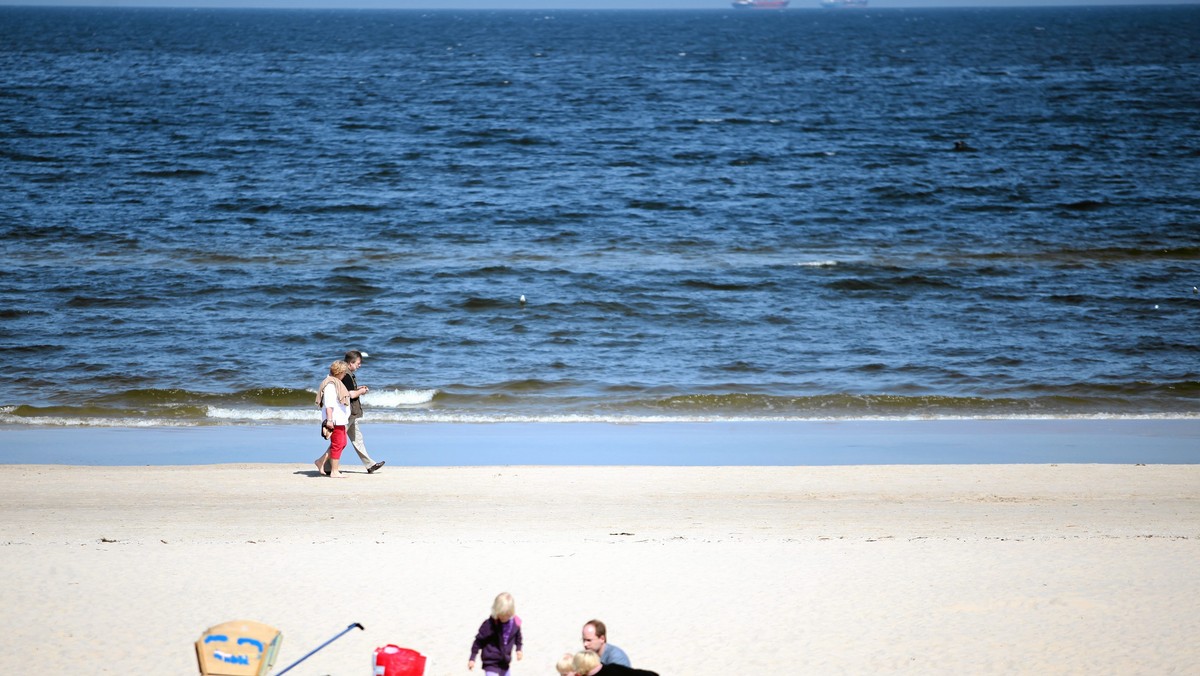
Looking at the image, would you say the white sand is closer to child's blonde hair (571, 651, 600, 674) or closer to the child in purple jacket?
the child in purple jacket

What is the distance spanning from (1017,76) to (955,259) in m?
50.2

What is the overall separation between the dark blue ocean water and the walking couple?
3805mm

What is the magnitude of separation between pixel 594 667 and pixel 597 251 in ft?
78.6

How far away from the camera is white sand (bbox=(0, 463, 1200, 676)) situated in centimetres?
905

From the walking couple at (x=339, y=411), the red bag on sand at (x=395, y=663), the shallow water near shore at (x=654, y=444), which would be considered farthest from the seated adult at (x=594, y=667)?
the shallow water near shore at (x=654, y=444)

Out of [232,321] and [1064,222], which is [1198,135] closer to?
[1064,222]

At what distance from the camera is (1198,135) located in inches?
1877

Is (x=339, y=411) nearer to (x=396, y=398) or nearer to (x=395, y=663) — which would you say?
(x=396, y=398)

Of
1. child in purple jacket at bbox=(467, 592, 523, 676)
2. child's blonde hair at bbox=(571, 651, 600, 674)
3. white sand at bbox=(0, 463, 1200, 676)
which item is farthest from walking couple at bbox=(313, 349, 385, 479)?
child's blonde hair at bbox=(571, 651, 600, 674)

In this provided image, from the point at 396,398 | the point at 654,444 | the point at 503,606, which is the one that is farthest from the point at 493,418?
the point at 503,606

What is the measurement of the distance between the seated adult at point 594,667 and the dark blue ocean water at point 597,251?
10683mm

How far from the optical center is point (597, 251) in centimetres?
3044

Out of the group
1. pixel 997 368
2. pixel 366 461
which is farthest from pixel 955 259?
pixel 366 461

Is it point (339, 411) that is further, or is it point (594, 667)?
point (339, 411)
